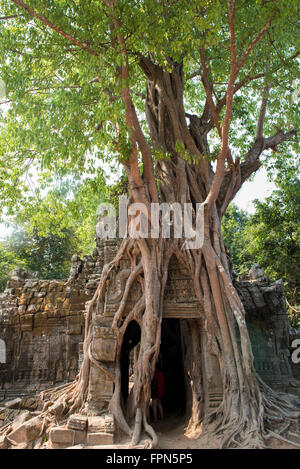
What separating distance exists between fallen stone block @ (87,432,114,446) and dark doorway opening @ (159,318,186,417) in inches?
134

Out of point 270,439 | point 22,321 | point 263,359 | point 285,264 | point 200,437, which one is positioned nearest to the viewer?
point 270,439

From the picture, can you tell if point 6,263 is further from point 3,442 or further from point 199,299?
point 199,299

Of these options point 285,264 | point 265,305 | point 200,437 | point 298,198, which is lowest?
point 200,437

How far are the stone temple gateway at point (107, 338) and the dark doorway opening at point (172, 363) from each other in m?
0.02

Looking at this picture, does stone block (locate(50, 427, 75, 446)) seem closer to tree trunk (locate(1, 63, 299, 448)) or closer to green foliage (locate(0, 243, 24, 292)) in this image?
tree trunk (locate(1, 63, 299, 448))

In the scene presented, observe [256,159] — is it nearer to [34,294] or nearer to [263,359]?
[263,359]

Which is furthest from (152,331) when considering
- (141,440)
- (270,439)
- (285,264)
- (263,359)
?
(285,264)

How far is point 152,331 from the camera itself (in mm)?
5219

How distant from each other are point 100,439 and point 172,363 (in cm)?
409

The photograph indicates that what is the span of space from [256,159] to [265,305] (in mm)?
3019

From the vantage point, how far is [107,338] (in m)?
5.36

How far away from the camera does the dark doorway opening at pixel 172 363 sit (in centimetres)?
783

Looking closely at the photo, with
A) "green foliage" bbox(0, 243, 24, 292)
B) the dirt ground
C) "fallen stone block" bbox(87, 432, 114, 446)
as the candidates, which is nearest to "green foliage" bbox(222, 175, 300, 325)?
the dirt ground

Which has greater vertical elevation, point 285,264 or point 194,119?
point 194,119
